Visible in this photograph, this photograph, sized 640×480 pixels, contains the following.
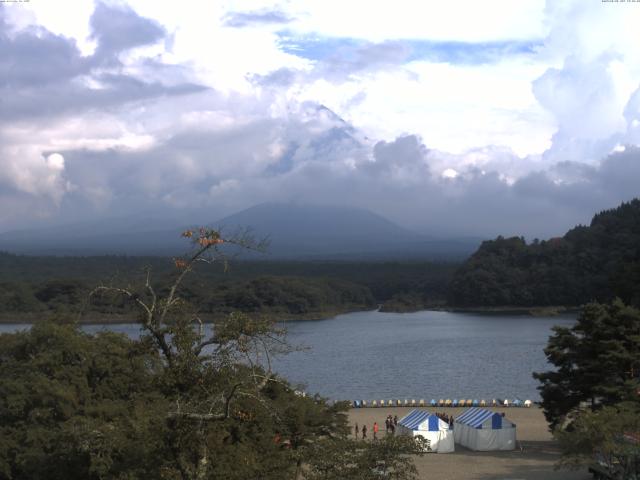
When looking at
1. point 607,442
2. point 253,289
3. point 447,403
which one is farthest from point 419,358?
point 253,289

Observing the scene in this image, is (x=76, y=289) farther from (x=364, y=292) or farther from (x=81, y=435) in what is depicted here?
(x=81, y=435)

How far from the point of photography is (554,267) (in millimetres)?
72125

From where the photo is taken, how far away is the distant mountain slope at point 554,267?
6944 centimetres

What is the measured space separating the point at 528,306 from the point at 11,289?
39.2 metres

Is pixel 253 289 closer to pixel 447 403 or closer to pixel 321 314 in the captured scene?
pixel 321 314

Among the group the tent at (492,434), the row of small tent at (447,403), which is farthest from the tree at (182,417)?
the row of small tent at (447,403)

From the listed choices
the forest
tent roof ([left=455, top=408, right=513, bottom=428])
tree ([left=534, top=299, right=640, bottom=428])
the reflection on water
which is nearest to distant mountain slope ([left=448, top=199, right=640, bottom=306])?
the forest

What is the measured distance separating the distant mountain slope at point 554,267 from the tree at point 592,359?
155 feet

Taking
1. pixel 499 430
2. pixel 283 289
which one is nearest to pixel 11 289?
pixel 283 289

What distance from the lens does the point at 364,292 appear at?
77062 millimetres

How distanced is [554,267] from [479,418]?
2180 inches

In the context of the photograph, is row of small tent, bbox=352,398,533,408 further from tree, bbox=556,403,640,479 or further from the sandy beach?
tree, bbox=556,403,640,479

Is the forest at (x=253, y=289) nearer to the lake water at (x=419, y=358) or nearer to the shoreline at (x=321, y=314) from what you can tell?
the shoreline at (x=321, y=314)

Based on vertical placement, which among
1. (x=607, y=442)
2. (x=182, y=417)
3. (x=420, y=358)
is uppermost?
(x=182, y=417)
